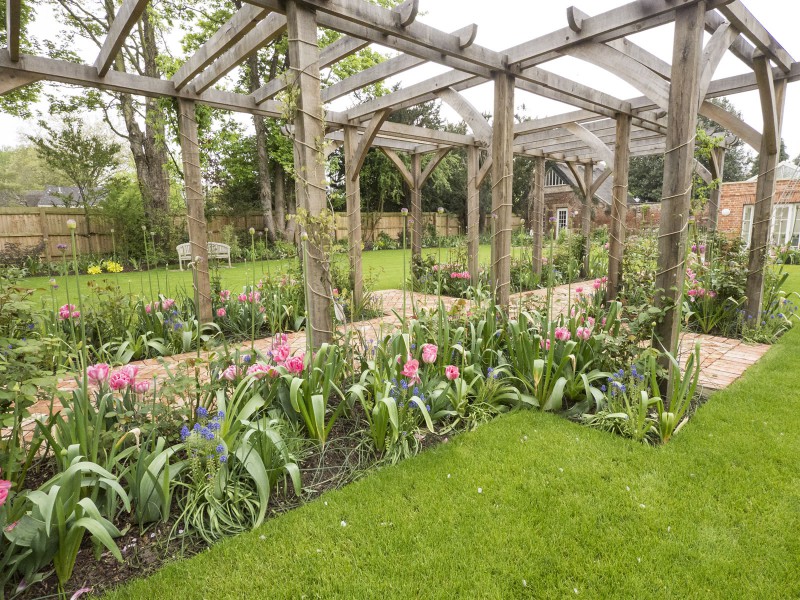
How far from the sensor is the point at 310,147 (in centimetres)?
254

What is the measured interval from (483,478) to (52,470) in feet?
6.16

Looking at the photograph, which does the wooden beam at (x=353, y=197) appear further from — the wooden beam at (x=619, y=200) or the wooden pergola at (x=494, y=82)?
the wooden beam at (x=619, y=200)

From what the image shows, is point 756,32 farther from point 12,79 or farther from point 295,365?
point 12,79

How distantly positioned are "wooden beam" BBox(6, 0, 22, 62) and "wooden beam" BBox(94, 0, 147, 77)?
1.54 feet

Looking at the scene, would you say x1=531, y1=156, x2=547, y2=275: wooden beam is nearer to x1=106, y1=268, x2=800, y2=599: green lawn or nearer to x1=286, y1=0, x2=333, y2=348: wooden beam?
x1=106, y1=268, x2=800, y2=599: green lawn

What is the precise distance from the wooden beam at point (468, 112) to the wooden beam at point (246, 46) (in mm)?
1731

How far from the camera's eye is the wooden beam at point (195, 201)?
4133 mm

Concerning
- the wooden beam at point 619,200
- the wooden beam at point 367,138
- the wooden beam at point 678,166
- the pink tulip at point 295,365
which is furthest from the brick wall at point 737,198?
the pink tulip at point 295,365

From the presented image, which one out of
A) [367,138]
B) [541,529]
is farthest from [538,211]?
[541,529]

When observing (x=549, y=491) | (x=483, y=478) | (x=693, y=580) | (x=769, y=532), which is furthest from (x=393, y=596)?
(x=769, y=532)

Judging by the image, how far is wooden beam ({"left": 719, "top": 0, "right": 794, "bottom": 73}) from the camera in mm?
2855

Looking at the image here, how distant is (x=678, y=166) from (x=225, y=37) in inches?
120

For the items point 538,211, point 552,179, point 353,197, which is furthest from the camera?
point 552,179

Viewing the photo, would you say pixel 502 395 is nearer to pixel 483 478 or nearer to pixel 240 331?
pixel 483 478
